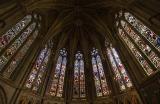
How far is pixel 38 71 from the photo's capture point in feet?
57.7

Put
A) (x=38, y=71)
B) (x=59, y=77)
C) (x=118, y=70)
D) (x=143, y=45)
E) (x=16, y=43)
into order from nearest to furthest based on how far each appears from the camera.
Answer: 1. (x=143, y=45)
2. (x=16, y=43)
3. (x=38, y=71)
4. (x=118, y=70)
5. (x=59, y=77)

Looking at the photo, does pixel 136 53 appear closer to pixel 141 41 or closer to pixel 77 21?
pixel 141 41

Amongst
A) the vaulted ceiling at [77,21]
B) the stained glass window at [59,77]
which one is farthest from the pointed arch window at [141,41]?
the stained glass window at [59,77]

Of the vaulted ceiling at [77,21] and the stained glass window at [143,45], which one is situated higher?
the vaulted ceiling at [77,21]

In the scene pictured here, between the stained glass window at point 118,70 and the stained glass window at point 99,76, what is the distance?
1.09 m

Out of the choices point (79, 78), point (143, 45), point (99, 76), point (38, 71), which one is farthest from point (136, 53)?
point (38, 71)

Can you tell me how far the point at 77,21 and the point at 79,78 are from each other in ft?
16.2

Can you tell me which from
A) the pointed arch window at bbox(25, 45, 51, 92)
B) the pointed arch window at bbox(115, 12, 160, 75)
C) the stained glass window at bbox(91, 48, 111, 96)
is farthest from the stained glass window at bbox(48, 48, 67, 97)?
the pointed arch window at bbox(115, 12, 160, 75)

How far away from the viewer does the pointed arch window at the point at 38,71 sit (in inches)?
661

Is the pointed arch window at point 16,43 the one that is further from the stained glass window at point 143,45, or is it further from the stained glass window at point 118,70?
the stained glass window at point 143,45

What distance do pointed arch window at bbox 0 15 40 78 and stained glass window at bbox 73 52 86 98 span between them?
4.44 metres

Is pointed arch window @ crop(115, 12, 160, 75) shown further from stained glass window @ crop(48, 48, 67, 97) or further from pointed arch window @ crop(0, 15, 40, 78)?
pointed arch window @ crop(0, 15, 40, 78)

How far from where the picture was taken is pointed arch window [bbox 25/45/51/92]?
1680 cm

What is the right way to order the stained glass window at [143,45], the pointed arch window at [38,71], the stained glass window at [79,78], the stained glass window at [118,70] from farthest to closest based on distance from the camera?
the stained glass window at [79,78]
the stained glass window at [118,70]
the pointed arch window at [38,71]
the stained glass window at [143,45]
